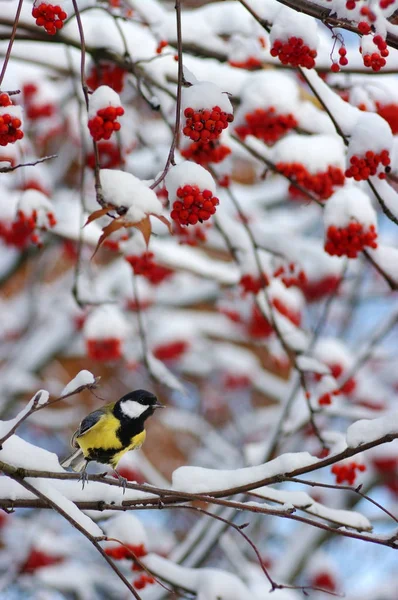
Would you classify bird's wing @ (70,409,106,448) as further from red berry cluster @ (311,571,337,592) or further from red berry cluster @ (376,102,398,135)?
red berry cluster @ (311,571,337,592)

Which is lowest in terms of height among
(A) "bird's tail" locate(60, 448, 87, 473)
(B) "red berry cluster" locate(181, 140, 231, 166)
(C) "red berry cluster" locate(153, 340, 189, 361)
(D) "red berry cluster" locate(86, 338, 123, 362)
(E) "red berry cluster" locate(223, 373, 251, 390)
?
(E) "red berry cluster" locate(223, 373, 251, 390)

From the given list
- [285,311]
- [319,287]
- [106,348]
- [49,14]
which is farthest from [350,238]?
[319,287]

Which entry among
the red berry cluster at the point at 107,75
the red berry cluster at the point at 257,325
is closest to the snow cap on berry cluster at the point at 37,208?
the red berry cluster at the point at 107,75

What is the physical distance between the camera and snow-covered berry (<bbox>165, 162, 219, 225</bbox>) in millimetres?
1583

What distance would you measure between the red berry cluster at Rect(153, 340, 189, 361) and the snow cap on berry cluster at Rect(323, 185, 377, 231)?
11.4ft

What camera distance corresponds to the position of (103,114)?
1.63 meters

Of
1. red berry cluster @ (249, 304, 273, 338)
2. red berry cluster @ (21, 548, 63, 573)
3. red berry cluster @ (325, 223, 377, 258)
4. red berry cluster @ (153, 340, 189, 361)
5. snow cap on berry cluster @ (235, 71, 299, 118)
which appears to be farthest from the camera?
red berry cluster @ (153, 340, 189, 361)

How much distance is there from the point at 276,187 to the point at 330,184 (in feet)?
13.0

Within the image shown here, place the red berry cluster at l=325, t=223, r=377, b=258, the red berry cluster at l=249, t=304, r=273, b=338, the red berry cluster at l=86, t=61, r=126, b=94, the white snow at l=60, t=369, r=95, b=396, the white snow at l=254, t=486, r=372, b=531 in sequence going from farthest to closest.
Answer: the red berry cluster at l=249, t=304, r=273, b=338 → the red berry cluster at l=86, t=61, r=126, b=94 → the red berry cluster at l=325, t=223, r=377, b=258 → the white snow at l=254, t=486, r=372, b=531 → the white snow at l=60, t=369, r=95, b=396

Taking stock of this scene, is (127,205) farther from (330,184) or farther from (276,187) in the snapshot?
(276,187)

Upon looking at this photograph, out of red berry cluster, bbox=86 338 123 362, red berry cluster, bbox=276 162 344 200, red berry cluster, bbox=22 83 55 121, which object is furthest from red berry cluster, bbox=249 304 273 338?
red berry cluster, bbox=276 162 344 200

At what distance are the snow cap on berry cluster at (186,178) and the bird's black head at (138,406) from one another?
111cm

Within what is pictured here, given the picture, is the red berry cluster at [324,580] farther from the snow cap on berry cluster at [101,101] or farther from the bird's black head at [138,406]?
the snow cap on berry cluster at [101,101]

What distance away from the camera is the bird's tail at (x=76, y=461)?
2588 millimetres
